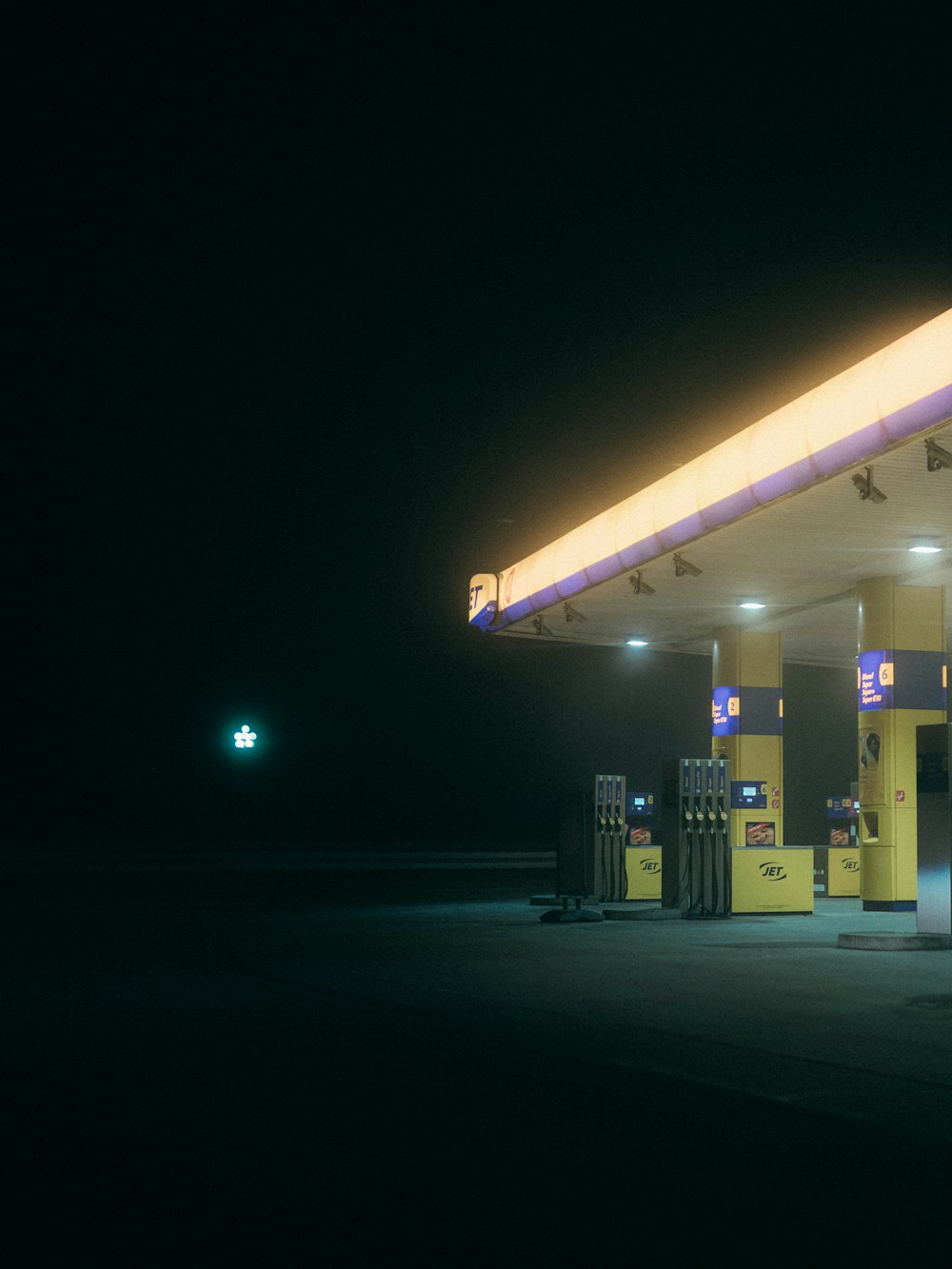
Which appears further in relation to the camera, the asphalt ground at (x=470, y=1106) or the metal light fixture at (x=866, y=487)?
the metal light fixture at (x=866, y=487)

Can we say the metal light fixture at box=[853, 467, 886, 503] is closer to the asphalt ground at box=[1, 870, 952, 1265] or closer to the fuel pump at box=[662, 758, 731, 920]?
the asphalt ground at box=[1, 870, 952, 1265]

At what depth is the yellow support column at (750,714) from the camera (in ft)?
85.6

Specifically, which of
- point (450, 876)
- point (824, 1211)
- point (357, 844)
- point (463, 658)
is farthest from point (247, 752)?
point (824, 1211)

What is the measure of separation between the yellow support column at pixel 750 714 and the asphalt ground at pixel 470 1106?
1277cm

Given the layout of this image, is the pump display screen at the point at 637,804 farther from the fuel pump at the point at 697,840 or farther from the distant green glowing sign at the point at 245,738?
the distant green glowing sign at the point at 245,738

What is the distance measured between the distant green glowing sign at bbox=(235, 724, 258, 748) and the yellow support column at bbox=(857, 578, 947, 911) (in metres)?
18.2

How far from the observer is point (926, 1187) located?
4820 millimetres

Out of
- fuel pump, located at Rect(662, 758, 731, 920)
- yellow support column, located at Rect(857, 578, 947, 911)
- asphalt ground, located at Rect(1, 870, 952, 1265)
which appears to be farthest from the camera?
yellow support column, located at Rect(857, 578, 947, 911)

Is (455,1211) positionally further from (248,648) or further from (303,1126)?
(248,648)

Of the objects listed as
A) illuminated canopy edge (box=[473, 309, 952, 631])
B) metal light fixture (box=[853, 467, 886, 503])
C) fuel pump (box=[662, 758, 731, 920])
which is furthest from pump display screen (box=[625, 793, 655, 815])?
metal light fixture (box=[853, 467, 886, 503])

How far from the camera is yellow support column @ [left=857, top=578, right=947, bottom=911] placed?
2002cm

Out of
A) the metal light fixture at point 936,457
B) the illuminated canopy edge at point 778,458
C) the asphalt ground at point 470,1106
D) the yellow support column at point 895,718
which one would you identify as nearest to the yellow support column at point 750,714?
the illuminated canopy edge at point 778,458

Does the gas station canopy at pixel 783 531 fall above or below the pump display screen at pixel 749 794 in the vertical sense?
above

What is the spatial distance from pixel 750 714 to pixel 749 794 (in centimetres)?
450
